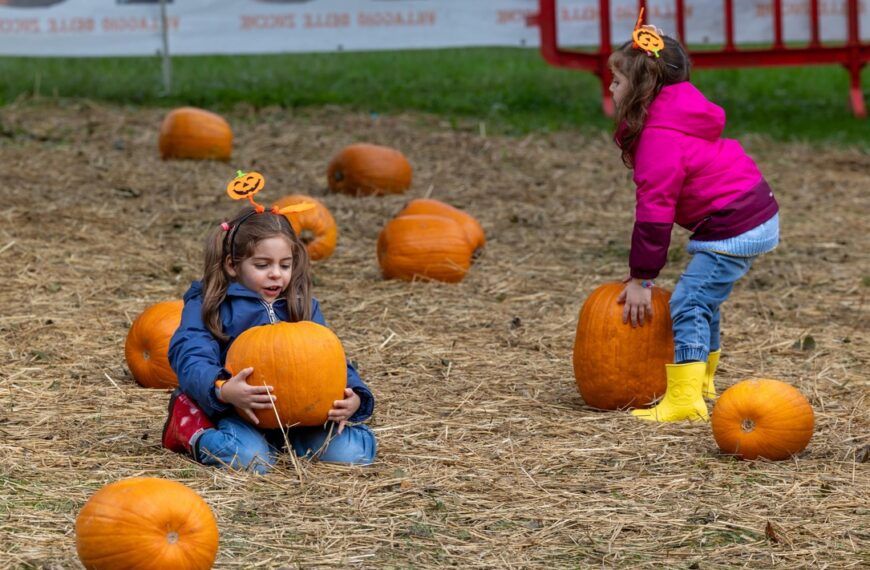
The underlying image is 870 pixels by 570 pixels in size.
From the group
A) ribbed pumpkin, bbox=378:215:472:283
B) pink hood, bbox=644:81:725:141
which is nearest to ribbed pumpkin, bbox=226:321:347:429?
pink hood, bbox=644:81:725:141

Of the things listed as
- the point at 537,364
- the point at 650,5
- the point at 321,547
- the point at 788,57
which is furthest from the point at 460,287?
the point at 650,5

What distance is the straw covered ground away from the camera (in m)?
3.94

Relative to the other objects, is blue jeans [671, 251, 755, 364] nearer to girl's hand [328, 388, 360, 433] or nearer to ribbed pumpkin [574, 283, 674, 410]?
ribbed pumpkin [574, 283, 674, 410]

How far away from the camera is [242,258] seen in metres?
4.73

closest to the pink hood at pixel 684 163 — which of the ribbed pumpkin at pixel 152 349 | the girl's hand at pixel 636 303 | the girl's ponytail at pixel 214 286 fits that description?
the girl's hand at pixel 636 303

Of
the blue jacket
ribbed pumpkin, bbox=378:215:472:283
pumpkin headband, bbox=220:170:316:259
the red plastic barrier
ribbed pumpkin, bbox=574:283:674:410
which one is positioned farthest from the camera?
the red plastic barrier

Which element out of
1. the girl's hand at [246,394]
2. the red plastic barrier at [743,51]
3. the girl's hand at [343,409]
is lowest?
the girl's hand at [343,409]

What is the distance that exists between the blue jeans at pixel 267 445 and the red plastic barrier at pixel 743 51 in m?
10.0

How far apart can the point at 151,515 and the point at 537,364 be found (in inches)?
121

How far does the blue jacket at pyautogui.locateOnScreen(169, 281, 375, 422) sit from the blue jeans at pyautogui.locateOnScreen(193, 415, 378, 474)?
0.31 ft

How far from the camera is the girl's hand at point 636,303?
5.38 m

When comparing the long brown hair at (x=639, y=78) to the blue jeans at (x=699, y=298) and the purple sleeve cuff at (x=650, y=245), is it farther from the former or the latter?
the blue jeans at (x=699, y=298)

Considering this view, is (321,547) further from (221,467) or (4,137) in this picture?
(4,137)

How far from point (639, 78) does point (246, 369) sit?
1971mm
